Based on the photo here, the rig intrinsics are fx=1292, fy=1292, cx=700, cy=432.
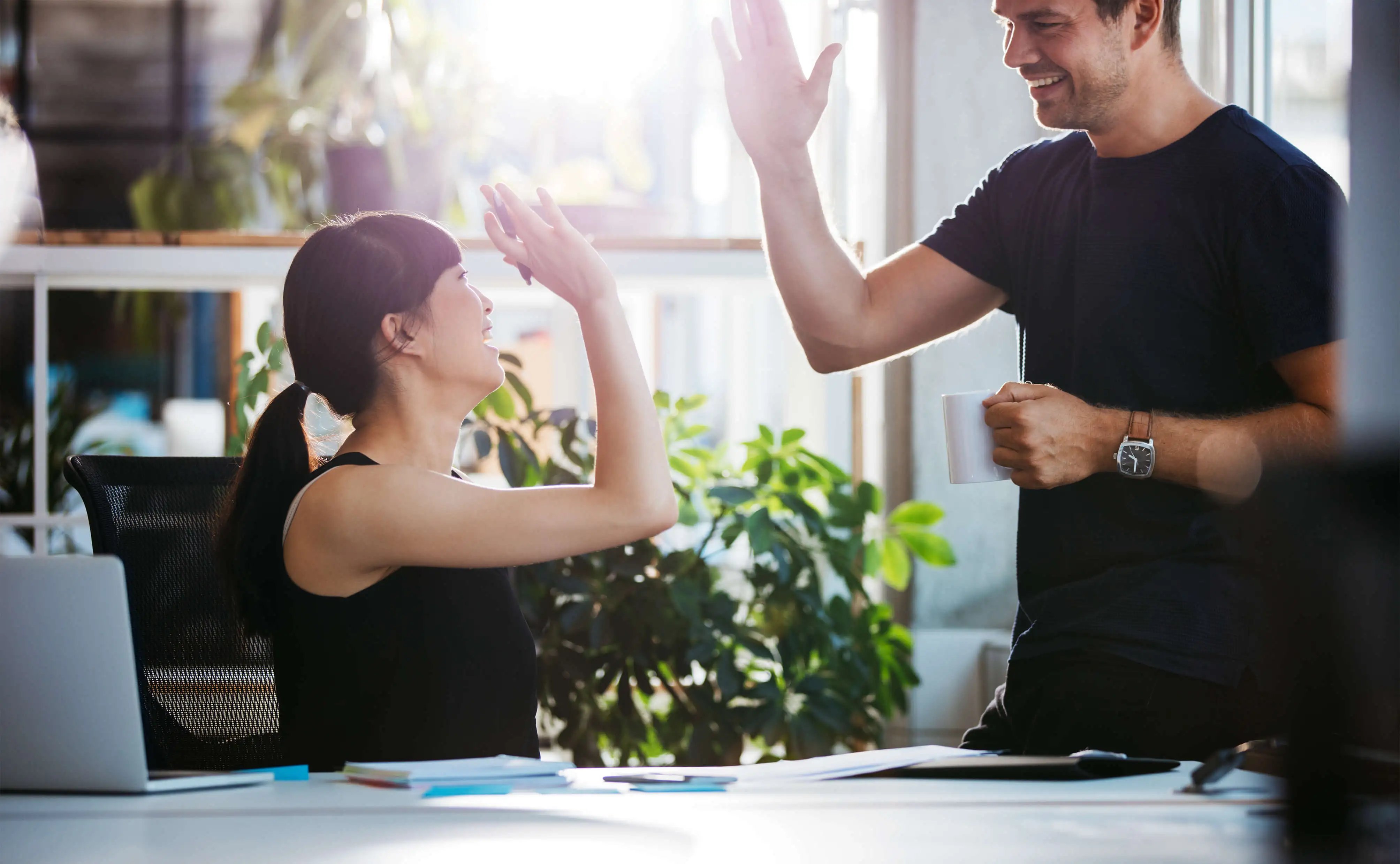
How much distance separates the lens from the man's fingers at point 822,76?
151cm

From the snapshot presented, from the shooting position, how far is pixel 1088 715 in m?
1.34

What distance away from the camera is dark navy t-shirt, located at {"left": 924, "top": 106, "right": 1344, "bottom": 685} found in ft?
4.32

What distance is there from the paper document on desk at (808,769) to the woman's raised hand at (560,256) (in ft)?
1.67

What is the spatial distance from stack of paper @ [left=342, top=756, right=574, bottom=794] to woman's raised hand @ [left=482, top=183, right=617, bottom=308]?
1.69 feet

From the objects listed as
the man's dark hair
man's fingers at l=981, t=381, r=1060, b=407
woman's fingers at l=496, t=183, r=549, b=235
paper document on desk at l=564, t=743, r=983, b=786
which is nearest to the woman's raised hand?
woman's fingers at l=496, t=183, r=549, b=235

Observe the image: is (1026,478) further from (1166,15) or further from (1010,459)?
(1166,15)

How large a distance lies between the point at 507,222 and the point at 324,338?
25 centimetres

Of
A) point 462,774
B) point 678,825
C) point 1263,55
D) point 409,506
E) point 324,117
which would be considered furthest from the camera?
point 324,117

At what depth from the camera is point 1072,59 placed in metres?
1.47

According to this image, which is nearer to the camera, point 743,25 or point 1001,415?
point 1001,415

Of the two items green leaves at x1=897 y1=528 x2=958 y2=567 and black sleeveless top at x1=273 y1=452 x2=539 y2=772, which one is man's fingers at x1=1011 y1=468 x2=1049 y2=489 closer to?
black sleeveless top at x1=273 y1=452 x2=539 y2=772

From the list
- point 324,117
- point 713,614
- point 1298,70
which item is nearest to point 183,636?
point 713,614

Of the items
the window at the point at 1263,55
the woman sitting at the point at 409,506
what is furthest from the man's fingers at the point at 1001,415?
the window at the point at 1263,55

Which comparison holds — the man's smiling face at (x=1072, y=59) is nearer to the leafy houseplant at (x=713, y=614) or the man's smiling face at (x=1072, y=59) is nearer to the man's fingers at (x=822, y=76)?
the man's fingers at (x=822, y=76)
